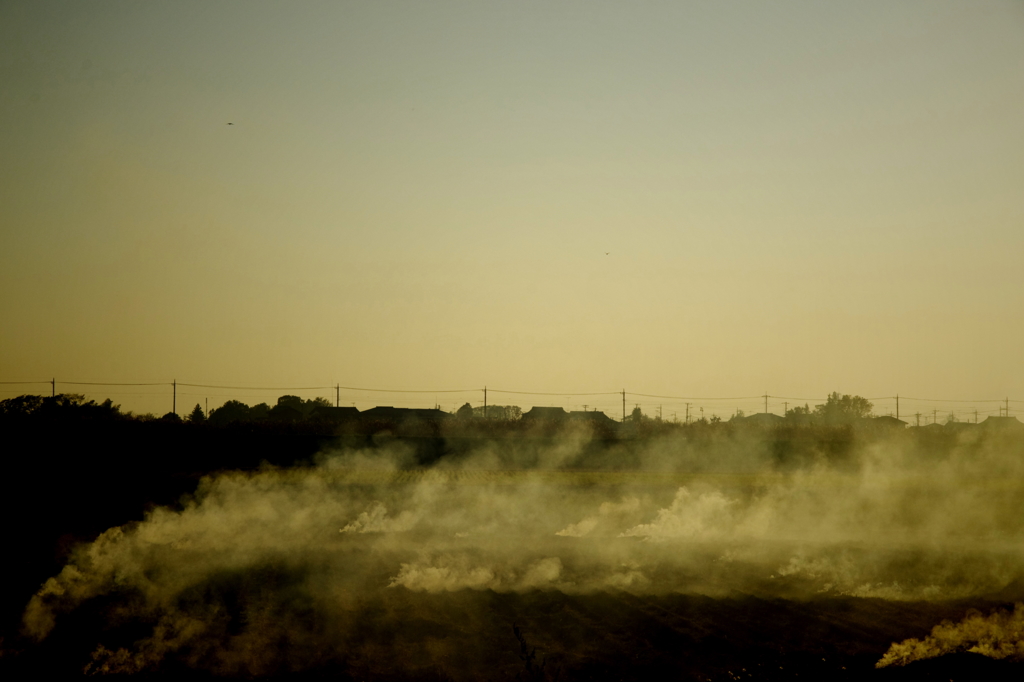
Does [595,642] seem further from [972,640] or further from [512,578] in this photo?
[972,640]

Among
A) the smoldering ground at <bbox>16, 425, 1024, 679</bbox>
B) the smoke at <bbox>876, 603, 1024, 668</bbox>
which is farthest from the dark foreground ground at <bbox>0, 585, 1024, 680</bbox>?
the smoke at <bbox>876, 603, 1024, 668</bbox>

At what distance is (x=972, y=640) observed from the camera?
9.52 m

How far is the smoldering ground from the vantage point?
9016mm

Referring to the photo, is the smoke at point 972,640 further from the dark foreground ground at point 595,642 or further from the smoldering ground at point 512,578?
the dark foreground ground at point 595,642

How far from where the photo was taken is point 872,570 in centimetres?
1297

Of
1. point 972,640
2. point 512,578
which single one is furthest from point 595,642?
point 972,640

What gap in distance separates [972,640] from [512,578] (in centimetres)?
684

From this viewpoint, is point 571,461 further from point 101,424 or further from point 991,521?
point 101,424

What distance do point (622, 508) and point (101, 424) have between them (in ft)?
104

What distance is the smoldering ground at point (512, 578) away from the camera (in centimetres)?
902

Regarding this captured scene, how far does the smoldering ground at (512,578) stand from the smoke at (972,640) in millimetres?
58

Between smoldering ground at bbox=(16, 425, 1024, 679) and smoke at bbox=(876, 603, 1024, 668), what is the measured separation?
0.06 meters

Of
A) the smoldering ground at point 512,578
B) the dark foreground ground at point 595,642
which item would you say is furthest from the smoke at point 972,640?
the dark foreground ground at point 595,642

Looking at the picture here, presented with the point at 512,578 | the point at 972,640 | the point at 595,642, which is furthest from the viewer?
the point at 512,578
